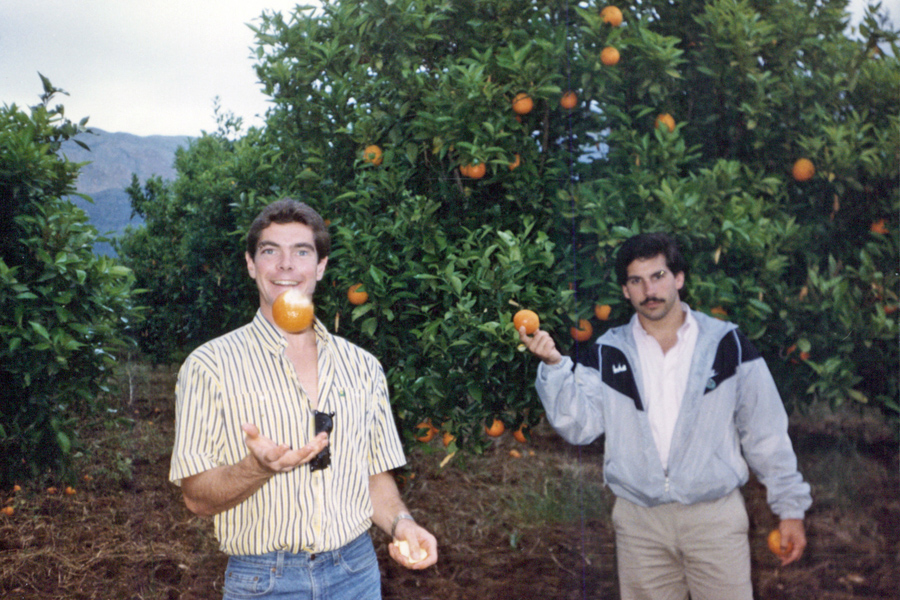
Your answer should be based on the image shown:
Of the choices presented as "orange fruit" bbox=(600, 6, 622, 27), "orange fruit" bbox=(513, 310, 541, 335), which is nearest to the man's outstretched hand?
"orange fruit" bbox=(513, 310, 541, 335)

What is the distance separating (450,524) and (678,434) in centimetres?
Answer: 185

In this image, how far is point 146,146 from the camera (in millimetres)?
3242

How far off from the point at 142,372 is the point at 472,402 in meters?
1.66

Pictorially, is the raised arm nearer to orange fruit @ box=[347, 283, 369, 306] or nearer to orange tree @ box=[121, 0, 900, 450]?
orange tree @ box=[121, 0, 900, 450]

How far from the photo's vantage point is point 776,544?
2.35m

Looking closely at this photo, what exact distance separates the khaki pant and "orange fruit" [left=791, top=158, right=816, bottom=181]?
113 cm

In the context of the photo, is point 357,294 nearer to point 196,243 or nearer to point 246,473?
point 246,473

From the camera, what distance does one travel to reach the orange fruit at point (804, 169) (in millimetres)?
2562

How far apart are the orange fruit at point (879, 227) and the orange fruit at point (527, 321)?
1187mm

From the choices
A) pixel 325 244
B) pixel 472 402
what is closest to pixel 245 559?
pixel 325 244

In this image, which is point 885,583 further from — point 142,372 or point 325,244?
point 142,372

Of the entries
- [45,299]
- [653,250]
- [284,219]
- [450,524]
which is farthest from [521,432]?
[45,299]

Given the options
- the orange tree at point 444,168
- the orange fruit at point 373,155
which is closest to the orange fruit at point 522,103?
the orange tree at point 444,168

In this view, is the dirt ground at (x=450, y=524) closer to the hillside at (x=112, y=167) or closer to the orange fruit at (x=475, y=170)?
the hillside at (x=112, y=167)
